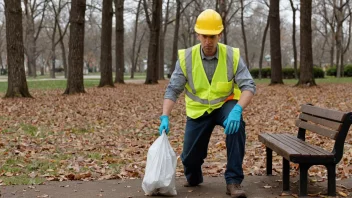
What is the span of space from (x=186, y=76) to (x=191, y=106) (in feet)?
0.97

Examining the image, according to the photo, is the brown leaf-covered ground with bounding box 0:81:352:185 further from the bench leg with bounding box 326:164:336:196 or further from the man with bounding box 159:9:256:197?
the man with bounding box 159:9:256:197

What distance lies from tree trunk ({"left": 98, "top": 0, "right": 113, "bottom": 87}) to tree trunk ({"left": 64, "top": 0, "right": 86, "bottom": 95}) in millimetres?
6068

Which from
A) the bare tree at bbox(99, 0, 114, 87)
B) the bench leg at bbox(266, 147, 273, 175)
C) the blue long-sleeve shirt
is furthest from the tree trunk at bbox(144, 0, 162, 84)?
the blue long-sleeve shirt

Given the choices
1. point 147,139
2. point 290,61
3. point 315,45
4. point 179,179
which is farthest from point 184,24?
point 179,179

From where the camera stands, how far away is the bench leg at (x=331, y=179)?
4711mm

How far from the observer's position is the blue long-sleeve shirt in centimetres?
480

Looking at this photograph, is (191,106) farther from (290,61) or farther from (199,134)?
(290,61)

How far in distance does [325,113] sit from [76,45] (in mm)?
15243

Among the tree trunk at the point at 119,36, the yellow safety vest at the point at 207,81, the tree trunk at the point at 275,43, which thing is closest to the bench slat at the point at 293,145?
the yellow safety vest at the point at 207,81

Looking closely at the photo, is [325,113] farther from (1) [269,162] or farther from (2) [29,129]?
(2) [29,129]

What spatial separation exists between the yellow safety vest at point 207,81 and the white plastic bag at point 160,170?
434mm

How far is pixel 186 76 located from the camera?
16.4 ft

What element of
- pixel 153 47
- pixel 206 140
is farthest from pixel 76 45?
pixel 206 140

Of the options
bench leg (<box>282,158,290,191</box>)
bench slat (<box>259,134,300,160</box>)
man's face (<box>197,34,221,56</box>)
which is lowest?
bench leg (<box>282,158,290,191</box>)
